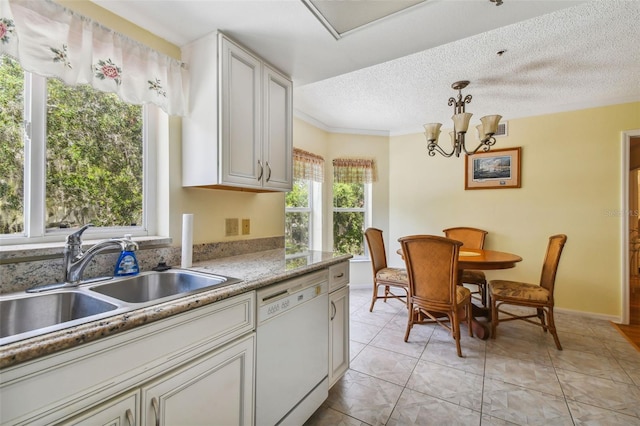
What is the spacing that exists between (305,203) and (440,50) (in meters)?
2.26

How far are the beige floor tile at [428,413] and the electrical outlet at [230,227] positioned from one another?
1.51 m

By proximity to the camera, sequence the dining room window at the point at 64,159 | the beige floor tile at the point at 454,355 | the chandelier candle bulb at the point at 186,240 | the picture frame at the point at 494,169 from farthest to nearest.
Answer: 1. the picture frame at the point at 494,169
2. the beige floor tile at the point at 454,355
3. the chandelier candle bulb at the point at 186,240
4. the dining room window at the point at 64,159

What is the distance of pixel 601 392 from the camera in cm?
179

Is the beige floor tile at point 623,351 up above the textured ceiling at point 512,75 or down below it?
below

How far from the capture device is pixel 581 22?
5.67 feet

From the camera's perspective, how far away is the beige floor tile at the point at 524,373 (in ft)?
6.11

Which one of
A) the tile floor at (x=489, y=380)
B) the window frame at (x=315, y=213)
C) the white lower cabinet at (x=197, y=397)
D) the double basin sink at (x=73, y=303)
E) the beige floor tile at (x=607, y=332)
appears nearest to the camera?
the white lower cabinet at (x=197, y=397)

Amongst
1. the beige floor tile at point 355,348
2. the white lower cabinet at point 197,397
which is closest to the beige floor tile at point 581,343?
the beige floor tile at point 355,348

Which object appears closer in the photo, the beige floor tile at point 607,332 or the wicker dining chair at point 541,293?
the wicker dining chair at point 541,293

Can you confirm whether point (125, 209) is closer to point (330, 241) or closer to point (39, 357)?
point (39, 357)

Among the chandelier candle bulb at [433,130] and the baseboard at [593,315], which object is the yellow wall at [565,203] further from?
the chandelier candle bulb at [433,130]

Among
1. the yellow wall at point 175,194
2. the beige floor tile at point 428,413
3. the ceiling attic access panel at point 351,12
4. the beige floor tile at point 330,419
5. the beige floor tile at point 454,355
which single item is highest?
the ceiling attic access panel at point 351,12

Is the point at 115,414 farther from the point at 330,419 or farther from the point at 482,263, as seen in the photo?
the point at 482,263

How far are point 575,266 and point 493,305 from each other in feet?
4.63
